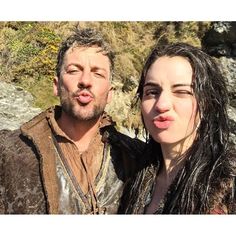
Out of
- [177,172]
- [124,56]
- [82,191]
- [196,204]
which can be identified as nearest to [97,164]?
[82,191]

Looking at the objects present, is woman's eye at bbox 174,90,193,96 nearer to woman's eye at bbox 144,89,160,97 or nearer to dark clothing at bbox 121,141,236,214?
woman's eye at bbox 144,89,160,97

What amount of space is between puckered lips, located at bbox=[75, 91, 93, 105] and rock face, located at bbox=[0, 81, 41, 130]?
80 centimetres

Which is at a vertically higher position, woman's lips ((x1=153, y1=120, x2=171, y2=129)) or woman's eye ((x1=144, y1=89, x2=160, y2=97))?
woman's eye ((x1=144, y1=89, x2=160, y2=97))

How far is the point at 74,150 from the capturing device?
197 centimetres

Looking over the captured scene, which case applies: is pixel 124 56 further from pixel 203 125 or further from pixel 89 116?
pixel 203 125

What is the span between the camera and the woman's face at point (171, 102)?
1.63 meters

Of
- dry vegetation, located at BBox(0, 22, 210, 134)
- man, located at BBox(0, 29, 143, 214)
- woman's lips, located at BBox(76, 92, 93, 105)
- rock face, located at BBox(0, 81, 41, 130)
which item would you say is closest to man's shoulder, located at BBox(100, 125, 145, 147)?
man, located at BBox(0, 29, 143, 214)

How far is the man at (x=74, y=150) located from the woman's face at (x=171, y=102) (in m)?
0.32

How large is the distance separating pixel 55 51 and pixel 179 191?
4.56 feet

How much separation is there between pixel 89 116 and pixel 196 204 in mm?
636

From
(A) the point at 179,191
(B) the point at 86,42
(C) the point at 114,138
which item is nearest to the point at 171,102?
(A) the point at 179,191

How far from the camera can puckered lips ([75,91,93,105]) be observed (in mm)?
1954
